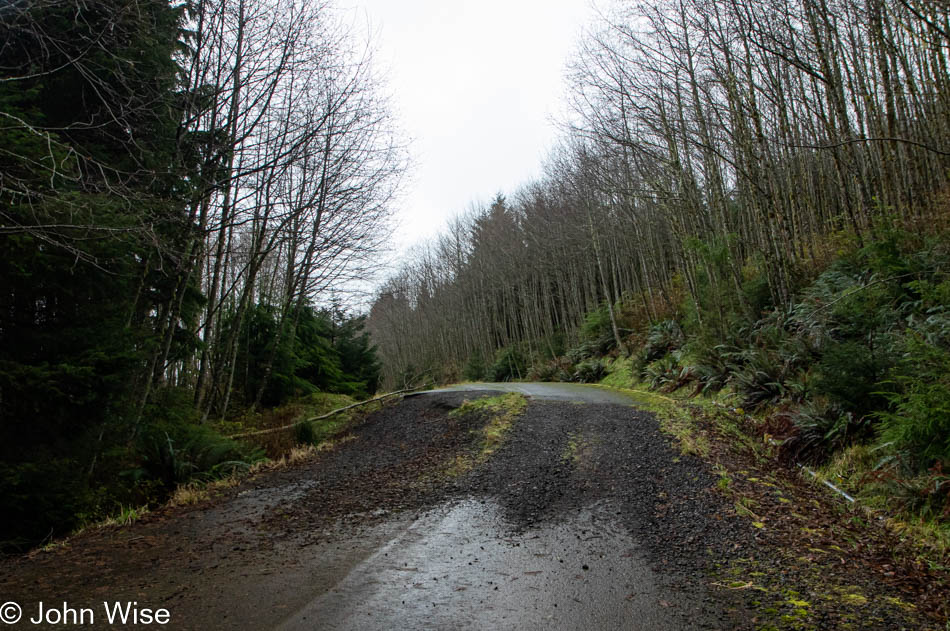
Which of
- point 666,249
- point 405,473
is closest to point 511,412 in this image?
point 405,473

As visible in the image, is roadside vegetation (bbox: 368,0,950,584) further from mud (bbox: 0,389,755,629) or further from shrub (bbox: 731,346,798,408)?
mud (bbox: 0,389,755,629)

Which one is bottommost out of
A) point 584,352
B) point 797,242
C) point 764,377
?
point 764,377

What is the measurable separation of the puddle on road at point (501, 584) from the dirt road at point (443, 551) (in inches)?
0.5

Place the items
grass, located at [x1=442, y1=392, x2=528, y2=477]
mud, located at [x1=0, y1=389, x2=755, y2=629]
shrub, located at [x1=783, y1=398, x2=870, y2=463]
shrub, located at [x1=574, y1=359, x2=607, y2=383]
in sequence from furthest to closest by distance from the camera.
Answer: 1. shrub, located at [x1=574, y1=359, x2=607, y2=383]
2. grass, located at [x1=442, y1=392, x2=528, y2=477]
3. shrub, located at [x1=783, y1=398, x2=870, y2=463]
4. mud, located at [x1=0, y1=389, x2=755, y2=629]

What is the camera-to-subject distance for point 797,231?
11570mm

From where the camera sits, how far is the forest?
196 inches

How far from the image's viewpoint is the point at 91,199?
15.4ft

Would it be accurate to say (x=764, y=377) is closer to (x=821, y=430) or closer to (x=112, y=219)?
(x=821, y=430)

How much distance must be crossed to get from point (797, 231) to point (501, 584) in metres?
11.9

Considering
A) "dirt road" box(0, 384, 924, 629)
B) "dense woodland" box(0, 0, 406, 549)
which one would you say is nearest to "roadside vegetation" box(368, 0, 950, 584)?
"dirt road" box(0, 384, 924, 629)

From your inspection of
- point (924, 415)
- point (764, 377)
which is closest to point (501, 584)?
point (924, 415)

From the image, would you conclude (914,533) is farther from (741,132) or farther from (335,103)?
(335,103)

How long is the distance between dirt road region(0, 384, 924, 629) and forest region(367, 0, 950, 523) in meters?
1.79

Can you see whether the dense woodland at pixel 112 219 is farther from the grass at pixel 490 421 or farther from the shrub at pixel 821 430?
the shrub at pixel 821 430
